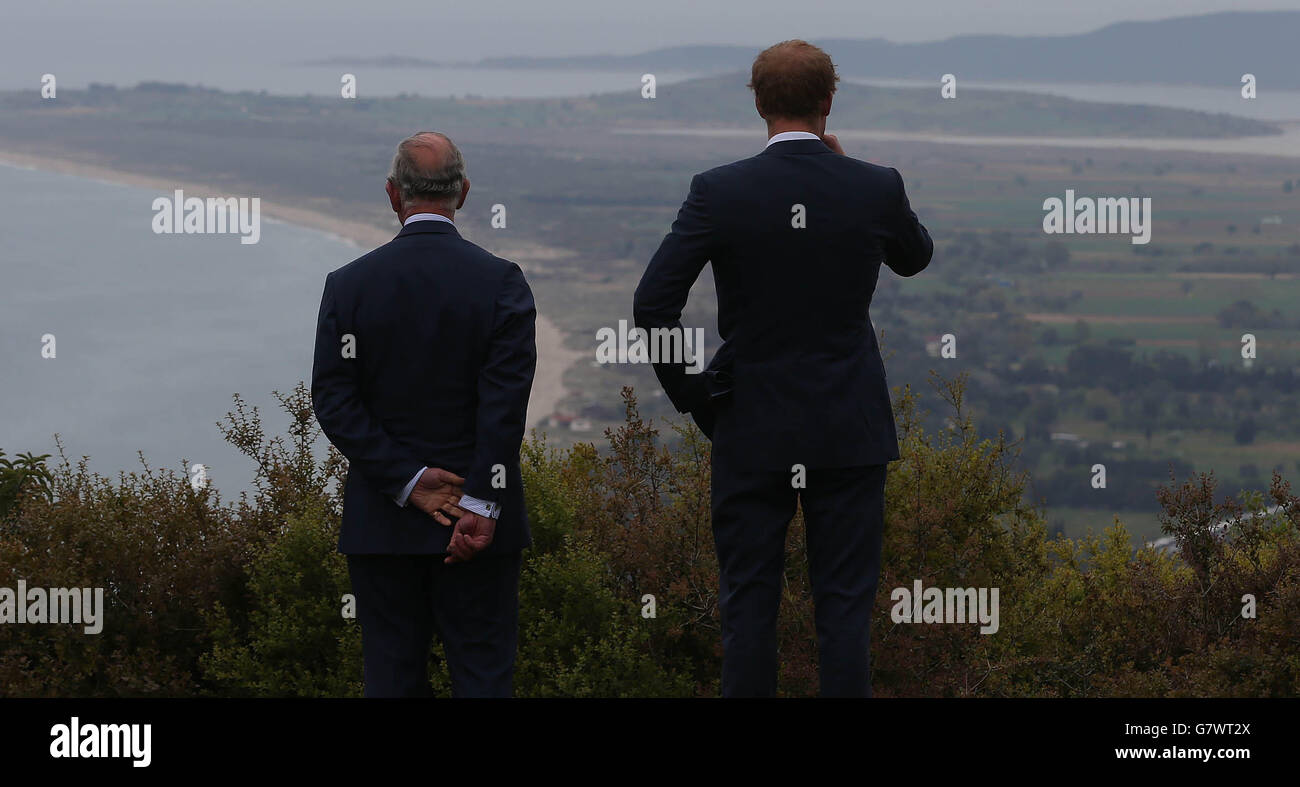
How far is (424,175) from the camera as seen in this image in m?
3.50

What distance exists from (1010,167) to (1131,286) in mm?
39519

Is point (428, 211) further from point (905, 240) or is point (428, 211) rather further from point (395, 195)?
point (905, 240)

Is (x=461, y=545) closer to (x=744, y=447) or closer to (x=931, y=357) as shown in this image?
(x=744, y=447)

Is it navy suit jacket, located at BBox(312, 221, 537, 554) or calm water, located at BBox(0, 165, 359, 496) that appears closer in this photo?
navy suit jacket, located at BBox(312, 221, 537, 554)

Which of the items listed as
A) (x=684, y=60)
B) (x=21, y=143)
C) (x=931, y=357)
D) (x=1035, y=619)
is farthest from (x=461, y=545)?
(x=684, y=60)

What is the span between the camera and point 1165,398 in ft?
302

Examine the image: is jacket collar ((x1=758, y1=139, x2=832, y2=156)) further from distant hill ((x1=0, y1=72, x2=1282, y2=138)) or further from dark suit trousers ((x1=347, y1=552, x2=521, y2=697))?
distant hill ((x1=0, y1=72, x2=1282, y2=138))

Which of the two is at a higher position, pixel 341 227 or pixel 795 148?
pixel 341 227

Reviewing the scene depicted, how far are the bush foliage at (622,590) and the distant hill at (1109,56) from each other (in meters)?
159

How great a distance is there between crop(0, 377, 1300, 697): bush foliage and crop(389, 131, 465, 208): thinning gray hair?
5.61 ft

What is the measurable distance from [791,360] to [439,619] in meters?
1.17

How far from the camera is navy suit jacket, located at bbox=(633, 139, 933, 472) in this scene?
348cm

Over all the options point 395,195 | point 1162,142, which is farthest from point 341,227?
point 1162,142

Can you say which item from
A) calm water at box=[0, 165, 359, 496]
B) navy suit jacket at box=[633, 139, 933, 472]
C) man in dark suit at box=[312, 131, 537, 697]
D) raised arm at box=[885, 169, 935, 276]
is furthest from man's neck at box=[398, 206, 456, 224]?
calm water at box=[0, 165, 359, 496]
